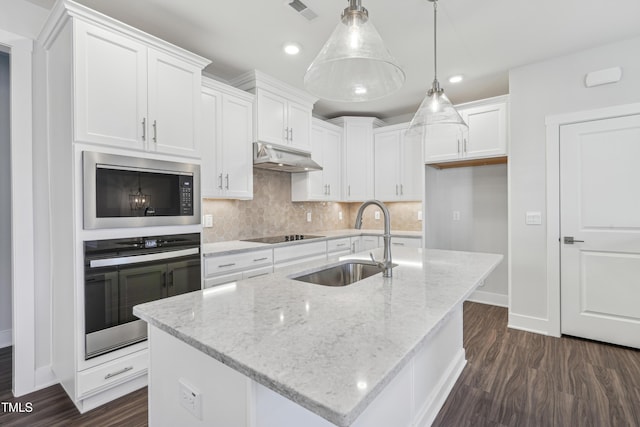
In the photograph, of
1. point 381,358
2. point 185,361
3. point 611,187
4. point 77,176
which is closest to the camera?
point 381,358

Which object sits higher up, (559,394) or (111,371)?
(111,371)

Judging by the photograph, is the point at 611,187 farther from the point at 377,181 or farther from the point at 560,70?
the point at 377,181

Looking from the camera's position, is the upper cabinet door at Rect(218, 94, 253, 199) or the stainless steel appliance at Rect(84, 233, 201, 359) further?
the upper cabinet door at Rect(218, 94, 253, 199)

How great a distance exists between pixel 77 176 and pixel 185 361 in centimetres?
149

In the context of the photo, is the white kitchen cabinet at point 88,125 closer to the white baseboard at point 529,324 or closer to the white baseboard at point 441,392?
the white baseboard at point 441,392

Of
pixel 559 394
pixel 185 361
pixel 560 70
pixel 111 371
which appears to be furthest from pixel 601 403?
pixel 111 371

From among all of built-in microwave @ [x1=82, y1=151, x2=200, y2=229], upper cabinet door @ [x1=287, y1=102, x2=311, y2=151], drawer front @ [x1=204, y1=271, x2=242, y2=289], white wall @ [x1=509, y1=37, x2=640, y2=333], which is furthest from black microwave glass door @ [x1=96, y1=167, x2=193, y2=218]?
white wall @ [x1=509, y1=37, x2=640, y2=333]

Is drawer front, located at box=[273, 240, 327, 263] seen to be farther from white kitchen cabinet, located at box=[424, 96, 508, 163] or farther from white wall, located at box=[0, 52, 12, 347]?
white wall, located at box=[0, 52, 12, 347]

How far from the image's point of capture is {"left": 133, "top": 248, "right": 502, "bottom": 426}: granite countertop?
680mm

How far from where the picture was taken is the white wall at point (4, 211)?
9.55ft

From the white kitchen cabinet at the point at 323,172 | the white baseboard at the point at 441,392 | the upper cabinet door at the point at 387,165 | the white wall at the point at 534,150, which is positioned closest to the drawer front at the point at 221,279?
the white kitchen cabinet at the point at 323,172

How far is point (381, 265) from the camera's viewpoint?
177cm

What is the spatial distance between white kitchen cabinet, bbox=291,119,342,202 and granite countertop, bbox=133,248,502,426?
2.54 m

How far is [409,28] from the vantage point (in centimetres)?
255
